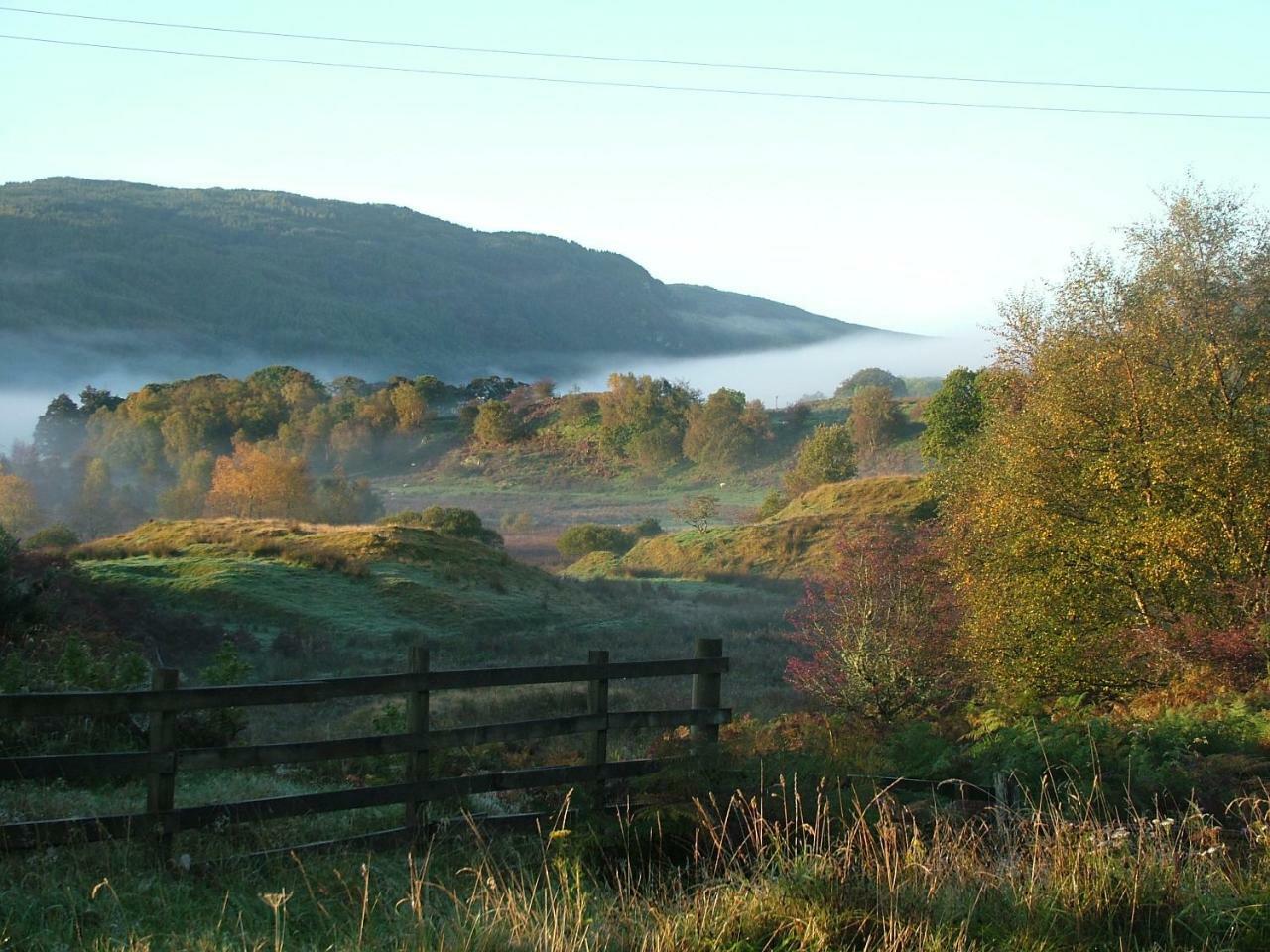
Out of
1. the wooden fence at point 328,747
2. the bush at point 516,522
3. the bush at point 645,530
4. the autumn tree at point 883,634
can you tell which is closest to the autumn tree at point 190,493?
the bush at point 516,522

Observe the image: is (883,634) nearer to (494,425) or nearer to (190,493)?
(190,493)

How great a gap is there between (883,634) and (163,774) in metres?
14.7

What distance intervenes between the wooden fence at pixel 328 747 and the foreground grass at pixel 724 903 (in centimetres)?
35

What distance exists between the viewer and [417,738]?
761 centimetres

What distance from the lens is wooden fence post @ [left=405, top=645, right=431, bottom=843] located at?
762 cm

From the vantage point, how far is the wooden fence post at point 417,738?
300 inches

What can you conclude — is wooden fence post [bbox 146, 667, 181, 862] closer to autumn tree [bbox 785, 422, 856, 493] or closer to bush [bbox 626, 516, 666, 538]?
bush [bbox 626, 516, 666, 538]

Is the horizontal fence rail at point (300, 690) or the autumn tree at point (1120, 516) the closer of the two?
the horizontal fence rail at point (300, 690)

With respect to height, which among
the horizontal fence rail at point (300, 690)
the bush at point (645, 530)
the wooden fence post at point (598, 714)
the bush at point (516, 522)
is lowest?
the bush at point (516, 522)

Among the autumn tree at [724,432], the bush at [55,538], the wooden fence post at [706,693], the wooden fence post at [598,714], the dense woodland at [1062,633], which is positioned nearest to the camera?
the dense woodland at [1062,633]

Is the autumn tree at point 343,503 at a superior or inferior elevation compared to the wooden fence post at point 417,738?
inferior

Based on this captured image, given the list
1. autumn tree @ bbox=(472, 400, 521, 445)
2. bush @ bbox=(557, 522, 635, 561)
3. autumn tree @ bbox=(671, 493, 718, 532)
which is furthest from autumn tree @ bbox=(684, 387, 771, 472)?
bush @ bbox=(557, 522, 635, 561)

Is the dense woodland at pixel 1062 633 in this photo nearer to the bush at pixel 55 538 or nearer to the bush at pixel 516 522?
Answer: the bush at pixel 55 538

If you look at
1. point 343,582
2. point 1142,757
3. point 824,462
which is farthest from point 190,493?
point 1142,757
